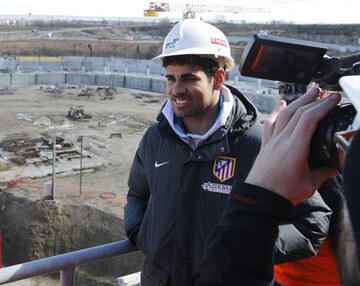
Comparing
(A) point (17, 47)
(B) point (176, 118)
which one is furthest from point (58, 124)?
(A) point (17, 47)

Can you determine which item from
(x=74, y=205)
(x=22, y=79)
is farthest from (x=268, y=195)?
(x=22, y=79)

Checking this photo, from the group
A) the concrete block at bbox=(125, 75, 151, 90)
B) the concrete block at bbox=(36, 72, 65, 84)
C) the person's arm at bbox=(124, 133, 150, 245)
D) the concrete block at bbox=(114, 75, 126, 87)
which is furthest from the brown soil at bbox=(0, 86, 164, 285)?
the concrete block at bbox=(36, 72, 65, 84)

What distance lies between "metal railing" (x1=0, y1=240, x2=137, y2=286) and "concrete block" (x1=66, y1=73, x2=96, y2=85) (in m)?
34.3

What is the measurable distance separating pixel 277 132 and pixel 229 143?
1.26 m

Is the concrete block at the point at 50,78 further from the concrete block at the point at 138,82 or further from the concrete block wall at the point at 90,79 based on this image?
the concrete block at the point at 138,82

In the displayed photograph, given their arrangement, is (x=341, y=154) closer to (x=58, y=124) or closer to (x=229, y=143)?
(x=229, y=143)

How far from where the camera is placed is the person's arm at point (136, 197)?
8.93ft

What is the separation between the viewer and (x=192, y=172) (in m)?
2.36

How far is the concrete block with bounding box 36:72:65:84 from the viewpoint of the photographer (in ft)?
117

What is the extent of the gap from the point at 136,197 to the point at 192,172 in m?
0.65

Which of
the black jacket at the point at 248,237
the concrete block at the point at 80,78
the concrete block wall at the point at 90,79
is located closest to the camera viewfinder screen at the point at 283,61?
the black jacket at the point at 248,237

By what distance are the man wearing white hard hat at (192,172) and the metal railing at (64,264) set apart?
13 cm

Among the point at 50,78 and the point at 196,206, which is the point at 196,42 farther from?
the point at 50,78

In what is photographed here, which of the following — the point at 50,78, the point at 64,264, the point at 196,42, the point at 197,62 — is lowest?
the point at 50,78
